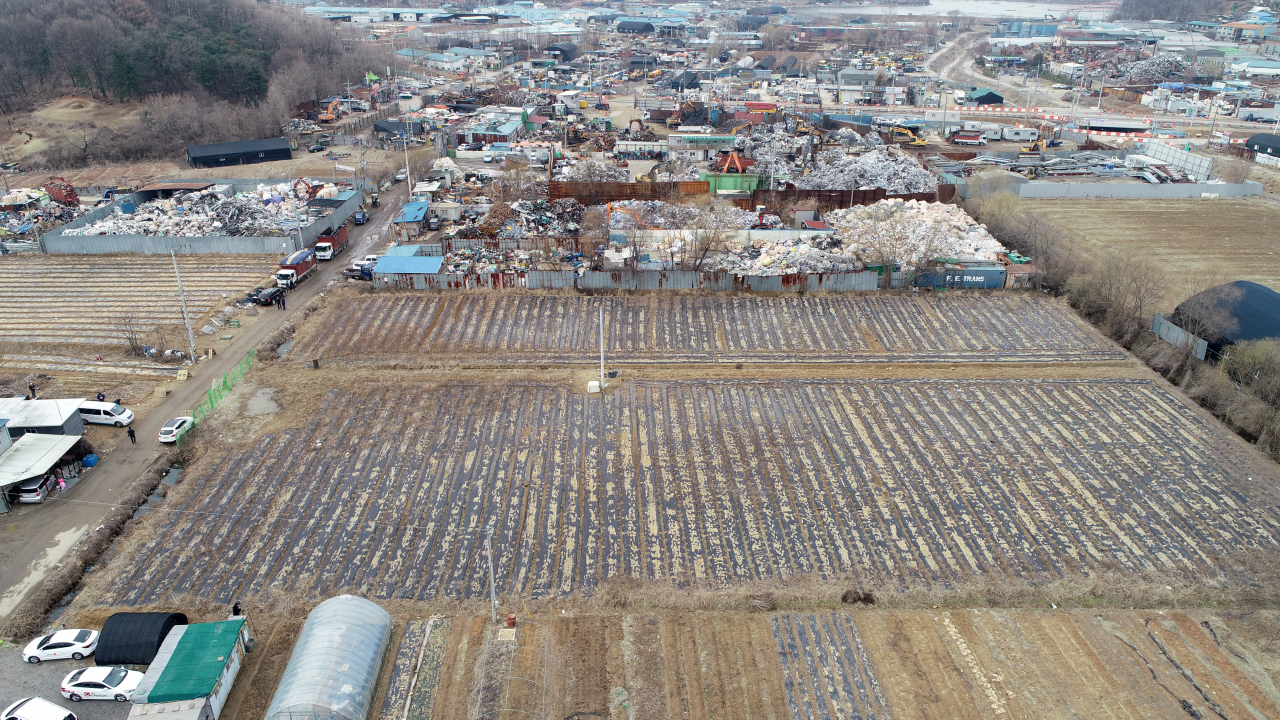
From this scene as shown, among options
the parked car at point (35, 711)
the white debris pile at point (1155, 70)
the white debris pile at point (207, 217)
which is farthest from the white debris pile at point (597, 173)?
the white debris pile at point (1155, 70)

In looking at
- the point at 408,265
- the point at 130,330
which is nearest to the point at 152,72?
the point at 408,265

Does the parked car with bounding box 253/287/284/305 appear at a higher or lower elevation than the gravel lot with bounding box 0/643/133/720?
higher

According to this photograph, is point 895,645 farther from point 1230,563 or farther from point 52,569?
point 52,569

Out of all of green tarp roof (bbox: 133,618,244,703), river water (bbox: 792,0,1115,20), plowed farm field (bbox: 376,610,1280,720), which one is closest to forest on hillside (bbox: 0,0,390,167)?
A: green tarp roof (bbox: 133,618,244,703)

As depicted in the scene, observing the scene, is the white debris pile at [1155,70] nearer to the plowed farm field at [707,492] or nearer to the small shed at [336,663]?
the plowed farm field at [707,492]

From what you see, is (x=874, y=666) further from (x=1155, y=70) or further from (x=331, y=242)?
(x=1155, y=70)

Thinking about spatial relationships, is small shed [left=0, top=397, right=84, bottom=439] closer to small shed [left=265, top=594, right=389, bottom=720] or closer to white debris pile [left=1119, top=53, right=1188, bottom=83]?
small shed [left=265, top=594, right=389, bottom=720]

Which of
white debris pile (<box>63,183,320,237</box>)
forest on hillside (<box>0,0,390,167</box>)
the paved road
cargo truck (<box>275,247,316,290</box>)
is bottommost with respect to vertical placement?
the paved road
